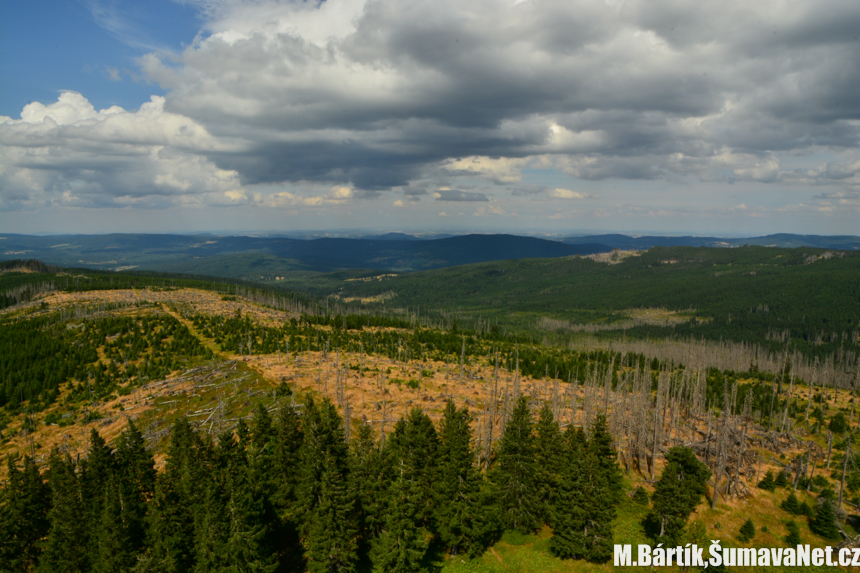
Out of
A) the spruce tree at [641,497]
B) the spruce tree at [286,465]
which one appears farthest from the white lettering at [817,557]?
the spruce tree at [286,465]

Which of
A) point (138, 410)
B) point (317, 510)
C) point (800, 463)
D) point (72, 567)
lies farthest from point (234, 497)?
point (800, 463)

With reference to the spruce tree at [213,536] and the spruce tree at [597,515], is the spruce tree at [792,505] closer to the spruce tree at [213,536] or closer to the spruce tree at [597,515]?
the spruce tree at [597,515]

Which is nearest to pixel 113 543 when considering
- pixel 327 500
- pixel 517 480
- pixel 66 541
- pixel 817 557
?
pixel 66 541

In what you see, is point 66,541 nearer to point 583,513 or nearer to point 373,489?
point 373,489

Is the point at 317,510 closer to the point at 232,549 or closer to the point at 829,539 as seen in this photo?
the point at 232,549

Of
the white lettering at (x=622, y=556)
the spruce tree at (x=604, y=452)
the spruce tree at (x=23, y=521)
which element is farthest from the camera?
the spruce tree at (x=604, y=452)

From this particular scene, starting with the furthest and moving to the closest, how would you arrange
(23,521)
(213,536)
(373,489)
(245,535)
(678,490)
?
(23,521) → (678,490) → (373,489) → (213,536) → (245,535)

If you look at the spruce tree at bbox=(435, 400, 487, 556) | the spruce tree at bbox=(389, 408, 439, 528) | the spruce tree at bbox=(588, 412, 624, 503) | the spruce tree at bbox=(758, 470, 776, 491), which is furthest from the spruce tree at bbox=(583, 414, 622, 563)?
the spruce tree at bbox=(758, 470, 776, 491)

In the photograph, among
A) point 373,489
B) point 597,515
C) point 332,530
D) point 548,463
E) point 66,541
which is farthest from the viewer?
point 548,463
